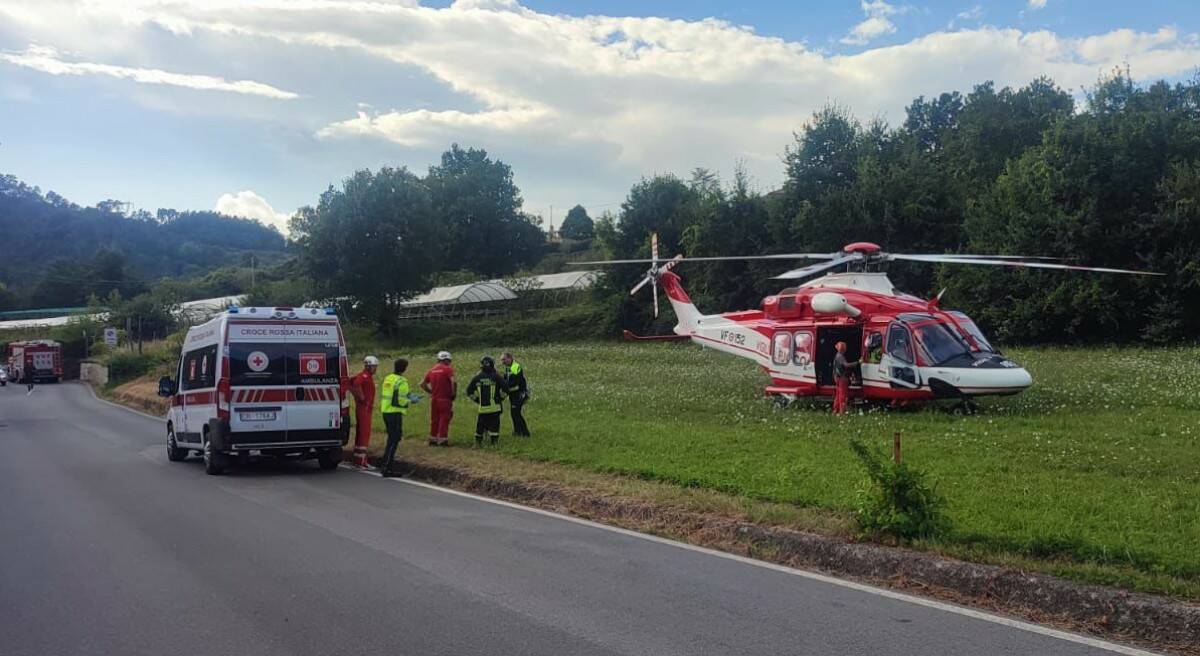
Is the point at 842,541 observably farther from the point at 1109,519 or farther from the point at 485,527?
the point at 485,527

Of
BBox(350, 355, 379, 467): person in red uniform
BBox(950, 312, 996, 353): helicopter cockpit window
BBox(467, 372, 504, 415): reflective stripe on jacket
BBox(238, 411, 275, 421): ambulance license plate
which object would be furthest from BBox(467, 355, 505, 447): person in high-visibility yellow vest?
BBox(950, 312, 996, 353): helicopter cockpit window

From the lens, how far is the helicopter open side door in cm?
1723

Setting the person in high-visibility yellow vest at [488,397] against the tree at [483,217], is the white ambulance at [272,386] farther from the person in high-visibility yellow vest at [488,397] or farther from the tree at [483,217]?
the tree at [483,217]

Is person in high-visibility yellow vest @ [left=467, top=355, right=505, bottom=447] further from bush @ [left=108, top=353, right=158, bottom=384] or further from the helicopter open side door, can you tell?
bush @ [left=108, top=353, right=158, bottom=384]

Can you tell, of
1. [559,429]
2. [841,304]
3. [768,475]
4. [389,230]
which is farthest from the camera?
[389,230]

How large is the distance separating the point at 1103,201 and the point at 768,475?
28.7m

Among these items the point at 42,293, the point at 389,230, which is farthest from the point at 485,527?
the point at 42,293

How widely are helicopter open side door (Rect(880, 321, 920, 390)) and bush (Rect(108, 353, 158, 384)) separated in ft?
147

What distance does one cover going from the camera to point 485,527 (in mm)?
9500

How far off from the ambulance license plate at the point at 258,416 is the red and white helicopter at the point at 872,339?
31.2 feet

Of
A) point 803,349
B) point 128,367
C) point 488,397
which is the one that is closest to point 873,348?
point 803,349

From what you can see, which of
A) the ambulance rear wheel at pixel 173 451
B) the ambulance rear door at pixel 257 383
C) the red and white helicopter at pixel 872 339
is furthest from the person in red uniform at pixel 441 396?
the red and white helicopter at pixel 872 339

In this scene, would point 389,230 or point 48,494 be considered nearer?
point 48,494

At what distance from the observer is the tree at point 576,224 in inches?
4434
